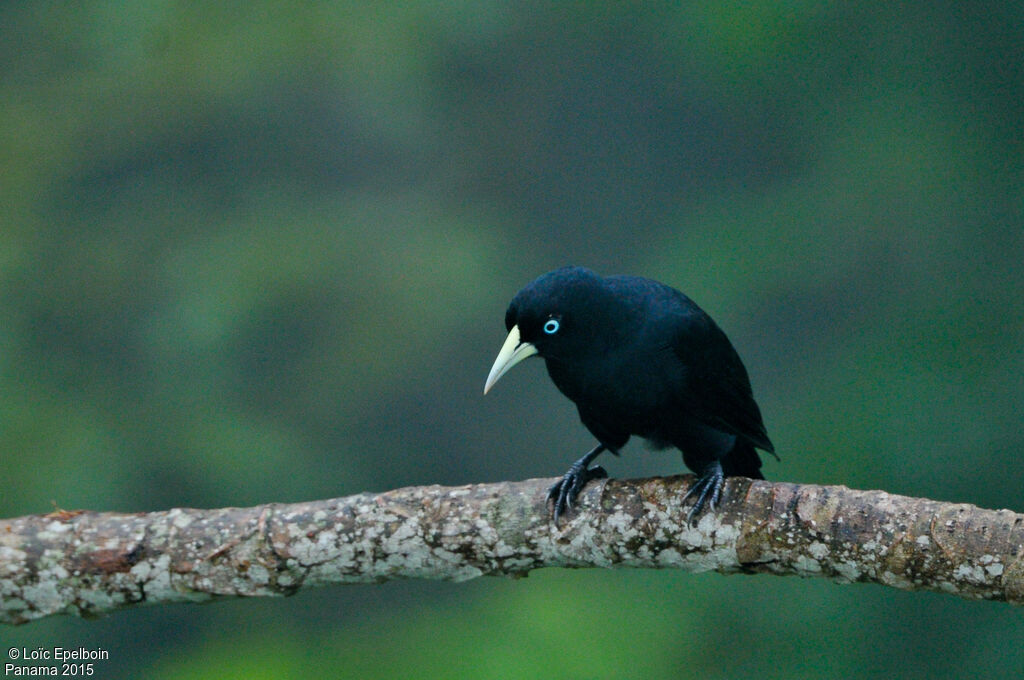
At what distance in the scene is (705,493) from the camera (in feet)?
7.13

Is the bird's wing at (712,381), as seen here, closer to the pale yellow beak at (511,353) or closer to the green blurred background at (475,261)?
the pale yellow beak at (511,353)

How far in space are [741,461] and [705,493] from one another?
1.88ft

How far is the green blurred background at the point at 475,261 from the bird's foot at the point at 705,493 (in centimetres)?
161

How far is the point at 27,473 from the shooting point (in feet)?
12.6

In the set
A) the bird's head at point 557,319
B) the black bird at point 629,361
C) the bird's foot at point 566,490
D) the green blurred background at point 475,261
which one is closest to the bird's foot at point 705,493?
the black bird at point 629,361

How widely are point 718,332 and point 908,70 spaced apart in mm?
2052

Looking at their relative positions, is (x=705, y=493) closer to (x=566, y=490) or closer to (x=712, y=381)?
(x=566, y=490)

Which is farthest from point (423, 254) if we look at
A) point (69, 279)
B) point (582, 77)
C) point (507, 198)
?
point (69, 279)

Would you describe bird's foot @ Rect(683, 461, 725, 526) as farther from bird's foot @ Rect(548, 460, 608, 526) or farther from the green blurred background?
the green blurred background

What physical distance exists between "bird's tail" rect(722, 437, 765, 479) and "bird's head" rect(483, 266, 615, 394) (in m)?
A: 0.53

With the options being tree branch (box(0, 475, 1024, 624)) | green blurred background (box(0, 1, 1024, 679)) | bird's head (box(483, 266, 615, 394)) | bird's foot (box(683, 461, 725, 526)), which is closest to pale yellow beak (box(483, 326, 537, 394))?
bird's head (box(483, 266, 615, 394))


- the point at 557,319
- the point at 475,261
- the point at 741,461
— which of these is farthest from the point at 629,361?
the point at 475,261

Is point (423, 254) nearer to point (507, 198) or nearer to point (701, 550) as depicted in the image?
point (507, 198)

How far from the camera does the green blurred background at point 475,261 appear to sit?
12.5ft
